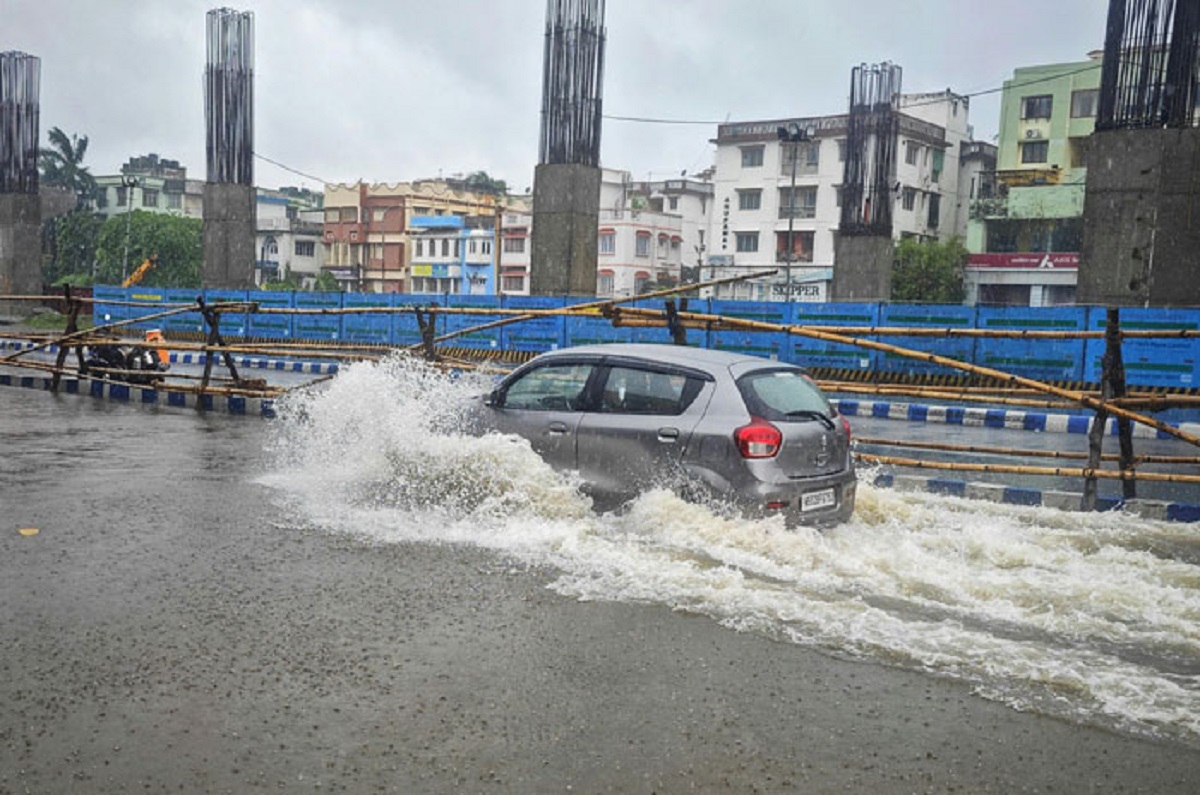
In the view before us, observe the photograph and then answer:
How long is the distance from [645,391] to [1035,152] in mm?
55539

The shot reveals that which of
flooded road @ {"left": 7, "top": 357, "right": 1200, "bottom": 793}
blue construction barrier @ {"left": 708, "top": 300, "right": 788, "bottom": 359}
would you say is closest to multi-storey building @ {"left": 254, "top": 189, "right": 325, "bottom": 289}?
blue construction barrier @ {"left": 708, "top": 300, "right": 788, "bottom": 359}

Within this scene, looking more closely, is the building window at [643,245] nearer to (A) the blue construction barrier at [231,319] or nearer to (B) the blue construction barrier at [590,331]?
(A) the blue construction barrier at [231,319]

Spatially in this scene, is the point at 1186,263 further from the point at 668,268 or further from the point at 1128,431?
the point at 668,268

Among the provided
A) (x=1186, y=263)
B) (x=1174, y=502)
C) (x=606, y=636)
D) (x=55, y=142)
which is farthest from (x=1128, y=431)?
(x=55, y=142)

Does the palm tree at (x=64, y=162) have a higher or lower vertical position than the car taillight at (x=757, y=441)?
higher

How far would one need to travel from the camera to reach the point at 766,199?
66250 mm

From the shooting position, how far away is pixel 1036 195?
171 feet

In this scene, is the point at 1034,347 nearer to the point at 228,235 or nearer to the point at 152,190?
the point at 228,235

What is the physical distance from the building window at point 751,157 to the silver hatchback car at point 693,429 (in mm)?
60759

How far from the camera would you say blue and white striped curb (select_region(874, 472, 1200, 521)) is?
948cm

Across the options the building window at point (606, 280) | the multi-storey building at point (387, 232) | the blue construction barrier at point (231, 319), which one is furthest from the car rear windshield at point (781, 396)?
the multi-storey building at point (387, 232)

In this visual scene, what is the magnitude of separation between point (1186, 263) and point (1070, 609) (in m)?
14.7

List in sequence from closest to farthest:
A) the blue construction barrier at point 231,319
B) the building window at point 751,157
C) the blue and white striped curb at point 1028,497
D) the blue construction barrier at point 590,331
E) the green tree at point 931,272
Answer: the blue and white striped curb at point 1028,497, the blue construction barrier at point 590,331, the blue construction barrier at point 231,319, the green tree at point 931,272, the building window at point 751,157

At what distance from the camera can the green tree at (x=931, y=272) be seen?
54.8 meters
